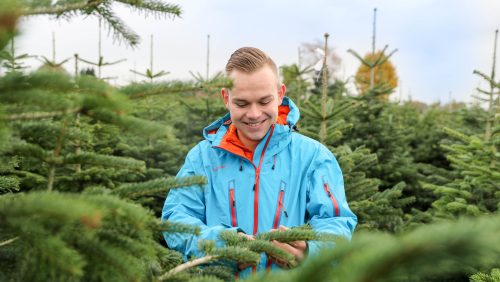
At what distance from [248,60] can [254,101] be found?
24cm

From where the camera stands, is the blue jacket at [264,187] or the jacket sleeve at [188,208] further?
the blue jacket at [264,187]

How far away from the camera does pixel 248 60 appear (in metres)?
2.61

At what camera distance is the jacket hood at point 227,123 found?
9.52 feet

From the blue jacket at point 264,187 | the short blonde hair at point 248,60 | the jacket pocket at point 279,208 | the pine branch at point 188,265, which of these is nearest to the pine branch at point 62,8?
the pine branch at point 188,265

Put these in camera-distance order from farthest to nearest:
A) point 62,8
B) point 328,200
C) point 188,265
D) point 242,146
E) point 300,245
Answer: point 242,146 → point 328,200 → point 300,245 → point 188,265 → point 62,8

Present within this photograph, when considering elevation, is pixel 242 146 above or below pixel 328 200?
above

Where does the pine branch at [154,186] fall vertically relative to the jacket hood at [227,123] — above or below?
below

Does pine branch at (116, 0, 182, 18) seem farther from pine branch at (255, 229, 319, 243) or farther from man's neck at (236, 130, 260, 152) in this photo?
man's neck at (236, 130, 260, 152)

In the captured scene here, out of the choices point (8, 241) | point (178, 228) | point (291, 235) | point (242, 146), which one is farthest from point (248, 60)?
point (8, 241)

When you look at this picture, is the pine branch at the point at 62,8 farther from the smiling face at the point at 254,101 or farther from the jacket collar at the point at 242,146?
the jacket collar at the point at 242,146

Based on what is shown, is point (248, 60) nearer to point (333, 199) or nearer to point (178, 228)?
point (333, 199)

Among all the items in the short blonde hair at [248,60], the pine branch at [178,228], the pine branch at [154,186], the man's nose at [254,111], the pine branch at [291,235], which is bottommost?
the pine branch at [291,235]

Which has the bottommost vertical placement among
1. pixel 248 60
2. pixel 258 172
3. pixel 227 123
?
pixel 258 172

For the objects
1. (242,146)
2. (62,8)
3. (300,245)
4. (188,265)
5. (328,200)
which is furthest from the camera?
(242,146)
